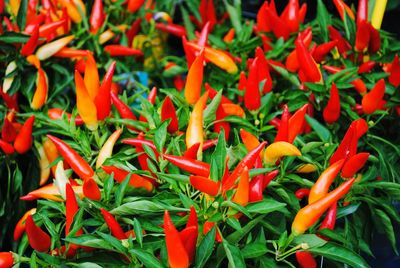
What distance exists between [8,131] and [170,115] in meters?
0.50

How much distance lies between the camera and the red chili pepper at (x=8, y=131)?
1507mm

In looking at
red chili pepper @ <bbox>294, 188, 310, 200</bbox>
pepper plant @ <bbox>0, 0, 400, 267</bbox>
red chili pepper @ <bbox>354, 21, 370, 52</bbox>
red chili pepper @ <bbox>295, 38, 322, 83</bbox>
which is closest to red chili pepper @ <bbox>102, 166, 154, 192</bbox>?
pepper plant @ <bbox>0, 0, 400, 267</bbox>

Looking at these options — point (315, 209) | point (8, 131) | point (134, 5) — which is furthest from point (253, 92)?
point (134, 5)

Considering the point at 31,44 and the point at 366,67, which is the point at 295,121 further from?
the point at 31,44

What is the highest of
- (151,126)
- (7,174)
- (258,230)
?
(151,126)

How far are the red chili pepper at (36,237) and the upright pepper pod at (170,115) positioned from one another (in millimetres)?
351

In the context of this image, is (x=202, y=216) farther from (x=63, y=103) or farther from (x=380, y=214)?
(x=63, y=103)

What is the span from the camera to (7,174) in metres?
1.64

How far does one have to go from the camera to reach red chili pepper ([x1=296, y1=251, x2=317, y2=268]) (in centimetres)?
108

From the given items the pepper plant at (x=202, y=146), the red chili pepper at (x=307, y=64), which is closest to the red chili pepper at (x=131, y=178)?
the pepper plant at (x=202, y=146)

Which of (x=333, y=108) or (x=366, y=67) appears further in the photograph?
(x=366, y=67)

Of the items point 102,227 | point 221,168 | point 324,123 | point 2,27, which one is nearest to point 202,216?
point 221,168

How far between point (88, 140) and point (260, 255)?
55 cm

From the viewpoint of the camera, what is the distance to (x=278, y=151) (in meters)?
1.18
